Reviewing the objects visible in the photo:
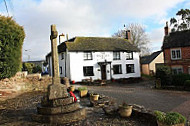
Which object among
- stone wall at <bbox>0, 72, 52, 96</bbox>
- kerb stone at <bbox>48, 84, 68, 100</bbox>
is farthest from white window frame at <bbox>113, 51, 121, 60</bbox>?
kerb stone at <bbox>48, 84, 68, 100</bbox>

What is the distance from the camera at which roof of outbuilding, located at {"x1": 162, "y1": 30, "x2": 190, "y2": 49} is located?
71.9 ft

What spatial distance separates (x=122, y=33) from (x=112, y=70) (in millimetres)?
18701

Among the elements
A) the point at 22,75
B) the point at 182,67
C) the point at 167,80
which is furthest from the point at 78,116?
the point at 182,67

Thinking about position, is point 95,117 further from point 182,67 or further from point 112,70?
point 182,67

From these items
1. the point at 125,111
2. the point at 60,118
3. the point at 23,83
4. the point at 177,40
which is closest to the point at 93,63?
the point at 23,83

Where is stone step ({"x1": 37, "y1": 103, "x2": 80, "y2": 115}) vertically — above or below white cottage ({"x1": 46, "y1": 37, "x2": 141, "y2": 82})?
below

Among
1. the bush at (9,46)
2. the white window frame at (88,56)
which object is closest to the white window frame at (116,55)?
the white window frame at (88,56)

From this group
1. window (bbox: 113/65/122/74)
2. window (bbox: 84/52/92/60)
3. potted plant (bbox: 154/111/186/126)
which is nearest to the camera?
potted plant (bbox: 154/111/186/126)

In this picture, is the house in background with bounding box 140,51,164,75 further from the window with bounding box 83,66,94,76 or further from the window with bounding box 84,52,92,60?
the window with bounding box 84,52,92,60

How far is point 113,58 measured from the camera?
2408 centimetres

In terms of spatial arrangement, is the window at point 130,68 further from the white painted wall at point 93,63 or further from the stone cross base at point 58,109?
the stone cross base at point 58,109

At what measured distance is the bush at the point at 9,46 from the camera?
33.3 feet

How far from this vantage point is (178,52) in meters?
22.2

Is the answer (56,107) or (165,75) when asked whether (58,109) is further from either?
(165,75)
